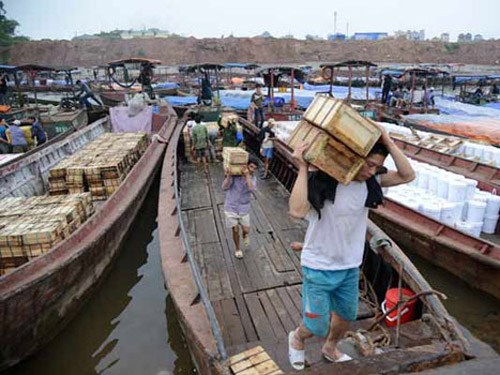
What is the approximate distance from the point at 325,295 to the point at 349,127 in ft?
3.62

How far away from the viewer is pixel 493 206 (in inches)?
235

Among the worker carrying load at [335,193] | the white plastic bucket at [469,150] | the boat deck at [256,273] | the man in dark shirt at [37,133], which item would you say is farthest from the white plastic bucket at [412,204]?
the man in dark shirt at [37,133]

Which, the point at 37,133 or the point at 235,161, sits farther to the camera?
the point at 37,133

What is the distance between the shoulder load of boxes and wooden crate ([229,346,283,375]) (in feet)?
10.2

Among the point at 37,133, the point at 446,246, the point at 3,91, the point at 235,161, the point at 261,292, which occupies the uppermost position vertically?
the point at 3,91

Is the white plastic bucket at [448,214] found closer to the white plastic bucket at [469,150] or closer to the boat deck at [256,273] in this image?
the boat deck at [256,273]

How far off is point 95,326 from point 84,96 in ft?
41.3

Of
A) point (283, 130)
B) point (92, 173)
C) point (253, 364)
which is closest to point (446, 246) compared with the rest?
point (253, 364)

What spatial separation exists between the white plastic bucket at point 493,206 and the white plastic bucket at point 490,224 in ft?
0.22

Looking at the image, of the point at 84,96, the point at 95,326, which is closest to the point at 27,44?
the point at 84,96

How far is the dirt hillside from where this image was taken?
188 ft

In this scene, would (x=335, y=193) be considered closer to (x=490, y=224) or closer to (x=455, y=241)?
(x=455, y=241)

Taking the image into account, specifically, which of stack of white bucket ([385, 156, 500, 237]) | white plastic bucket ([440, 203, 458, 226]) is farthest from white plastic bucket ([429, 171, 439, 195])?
white plastic bucket ([440, 203, 458, 226])

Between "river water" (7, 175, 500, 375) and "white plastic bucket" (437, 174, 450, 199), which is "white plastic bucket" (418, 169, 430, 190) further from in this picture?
"river water" (7, 175, 500, 375)
